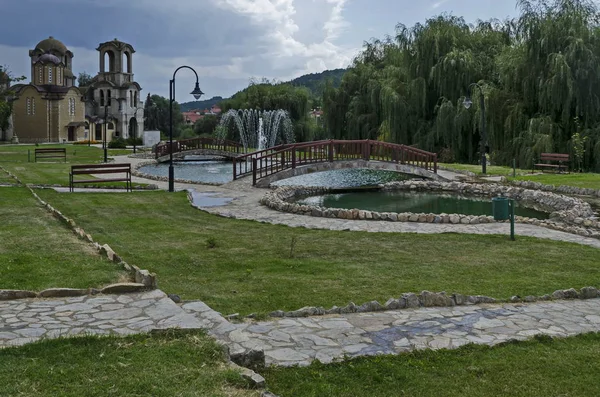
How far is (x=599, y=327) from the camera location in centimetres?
625

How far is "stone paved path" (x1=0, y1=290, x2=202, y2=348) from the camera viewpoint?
525cm

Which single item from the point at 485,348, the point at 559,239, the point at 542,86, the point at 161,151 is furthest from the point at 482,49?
the point at 485,348

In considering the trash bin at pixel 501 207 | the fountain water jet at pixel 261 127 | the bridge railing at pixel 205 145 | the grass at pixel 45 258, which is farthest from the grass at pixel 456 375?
the fountain water jet at pixel 261 127

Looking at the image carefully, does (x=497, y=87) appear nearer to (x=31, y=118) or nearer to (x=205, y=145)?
(x=205, y=145)

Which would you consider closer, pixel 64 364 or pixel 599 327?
pixel 64 364

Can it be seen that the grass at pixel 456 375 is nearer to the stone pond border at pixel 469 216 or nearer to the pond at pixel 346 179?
the stone pond border at pixel 469 216

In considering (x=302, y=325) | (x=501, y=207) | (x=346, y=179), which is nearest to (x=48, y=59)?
(x=346, y=179)

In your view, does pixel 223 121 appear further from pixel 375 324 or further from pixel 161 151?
pixel 375 324

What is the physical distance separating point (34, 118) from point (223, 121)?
26.0 m

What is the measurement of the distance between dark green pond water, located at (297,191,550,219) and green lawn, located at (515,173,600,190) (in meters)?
3.12

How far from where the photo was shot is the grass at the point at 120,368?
160 inches

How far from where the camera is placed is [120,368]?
4.40 metres

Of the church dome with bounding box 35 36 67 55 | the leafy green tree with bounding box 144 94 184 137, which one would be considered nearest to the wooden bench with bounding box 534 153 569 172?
the church dome with bounding box 35 36 67 55

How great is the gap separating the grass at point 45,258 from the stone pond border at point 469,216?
6.33m
